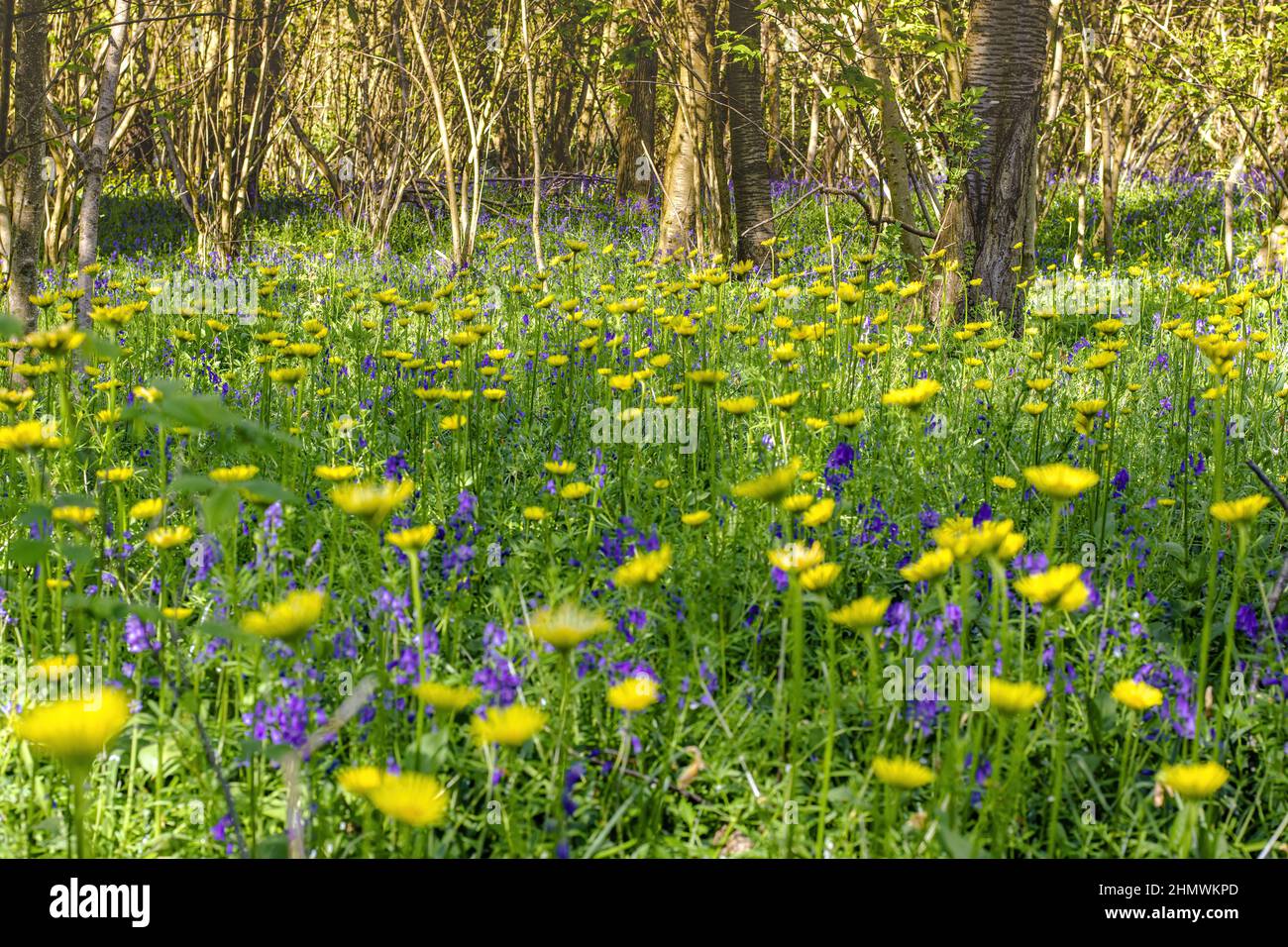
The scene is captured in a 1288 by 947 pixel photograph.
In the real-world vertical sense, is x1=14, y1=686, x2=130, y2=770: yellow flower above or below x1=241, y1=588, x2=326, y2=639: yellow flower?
below

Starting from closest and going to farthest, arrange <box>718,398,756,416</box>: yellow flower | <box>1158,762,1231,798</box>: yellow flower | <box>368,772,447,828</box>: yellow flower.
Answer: <box>368,772,447,828</box>: yellow flower, <box>1158,762,1231,798</box>: yellow flower, <box>718,398,756,416</box>: yellow flower

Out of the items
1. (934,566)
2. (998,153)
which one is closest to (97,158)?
(934,566)

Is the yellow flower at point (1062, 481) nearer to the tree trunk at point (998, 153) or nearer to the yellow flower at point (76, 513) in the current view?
the yellow flower at point (76, 513)

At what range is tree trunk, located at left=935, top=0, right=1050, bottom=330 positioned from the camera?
522 centimetres

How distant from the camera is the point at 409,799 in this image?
104 centimetres

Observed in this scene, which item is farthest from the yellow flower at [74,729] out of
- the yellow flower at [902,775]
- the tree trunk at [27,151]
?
the tree trunk at [27,151]

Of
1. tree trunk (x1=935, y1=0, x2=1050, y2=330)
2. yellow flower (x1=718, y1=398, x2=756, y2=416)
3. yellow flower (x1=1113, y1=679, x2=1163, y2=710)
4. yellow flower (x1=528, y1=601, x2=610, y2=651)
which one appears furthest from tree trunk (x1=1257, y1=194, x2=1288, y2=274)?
yellow flower (x1=528, y1=601, x2=610, y2=651)

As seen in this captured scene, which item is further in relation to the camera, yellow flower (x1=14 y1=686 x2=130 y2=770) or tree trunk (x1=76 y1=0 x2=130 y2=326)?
tree trunk (x1=76 y1=0 x2=130 y2=326)

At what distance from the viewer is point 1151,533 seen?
8.49 ft

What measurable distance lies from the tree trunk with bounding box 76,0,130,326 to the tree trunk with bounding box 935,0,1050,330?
148 inches

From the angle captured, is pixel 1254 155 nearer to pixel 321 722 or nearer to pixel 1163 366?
pixel 1163 366

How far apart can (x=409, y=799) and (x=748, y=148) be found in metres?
6.78

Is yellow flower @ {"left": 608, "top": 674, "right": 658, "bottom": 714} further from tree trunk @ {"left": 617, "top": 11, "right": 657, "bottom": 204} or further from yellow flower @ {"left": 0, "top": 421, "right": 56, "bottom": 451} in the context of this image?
tree trunk @ {"left": 617, "top": 11, "right": 657, "bottom": 204}

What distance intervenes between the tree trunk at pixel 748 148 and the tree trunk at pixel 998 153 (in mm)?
1948
